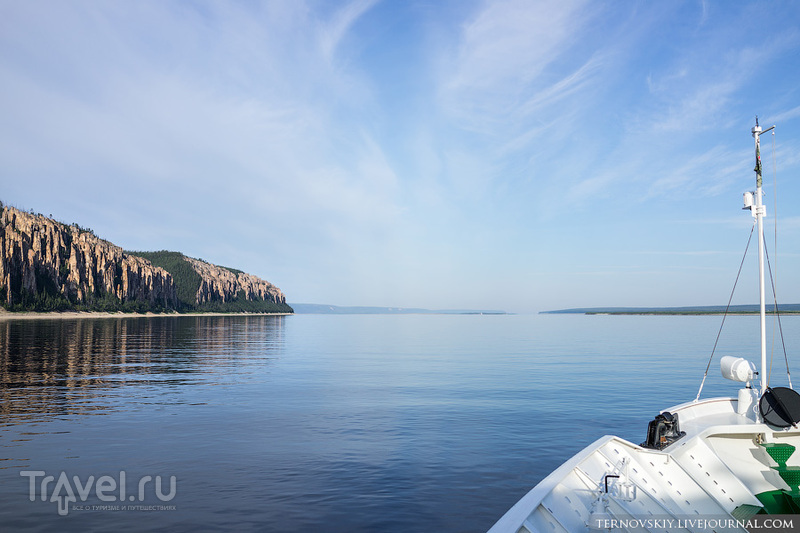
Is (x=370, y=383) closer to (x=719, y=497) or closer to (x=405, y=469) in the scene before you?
(x=405, y=469)

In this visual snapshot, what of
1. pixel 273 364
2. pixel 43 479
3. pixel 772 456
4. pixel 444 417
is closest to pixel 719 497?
pixel 772 456

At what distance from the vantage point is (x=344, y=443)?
21.6 meters

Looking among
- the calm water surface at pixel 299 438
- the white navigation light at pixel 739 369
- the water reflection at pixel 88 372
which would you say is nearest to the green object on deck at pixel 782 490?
the white navigation light at pixel 739 369

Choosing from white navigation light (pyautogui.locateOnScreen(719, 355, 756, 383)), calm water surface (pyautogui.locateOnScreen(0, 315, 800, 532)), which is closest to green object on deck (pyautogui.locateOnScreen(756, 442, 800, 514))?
white navigation light (pyautogui.locateOnScreen(719, 355, 756, 383))

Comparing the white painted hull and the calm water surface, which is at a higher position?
the white painted hull

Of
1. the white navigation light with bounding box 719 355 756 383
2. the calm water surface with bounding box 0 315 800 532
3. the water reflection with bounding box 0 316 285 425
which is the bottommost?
the calm water surface with bounding box 0 315 800 532

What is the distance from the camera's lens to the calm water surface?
1409 cm

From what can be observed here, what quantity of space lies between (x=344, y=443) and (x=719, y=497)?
546 inches

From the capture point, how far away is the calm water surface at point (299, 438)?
46.2 feet

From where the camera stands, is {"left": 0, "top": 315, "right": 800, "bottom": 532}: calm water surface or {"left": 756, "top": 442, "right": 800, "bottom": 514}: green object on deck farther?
{"left": 0, "top": 315, "right": 800, "bottom": 532}: calm water surface

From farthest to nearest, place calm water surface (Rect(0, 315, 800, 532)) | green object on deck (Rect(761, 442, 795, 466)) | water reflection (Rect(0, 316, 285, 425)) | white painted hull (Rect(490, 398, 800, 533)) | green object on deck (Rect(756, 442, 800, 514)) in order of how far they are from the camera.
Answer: water reflection (Rect(0, 316, 285, 425)), calm water surface (Rect(0, 315, 800, 532)), green object on deck (Rect(761, 442, 795, 466)), green object on deck (Rect(756, 442, 800, 514)), white painted hull (Rect(490, 398, 800, 533))

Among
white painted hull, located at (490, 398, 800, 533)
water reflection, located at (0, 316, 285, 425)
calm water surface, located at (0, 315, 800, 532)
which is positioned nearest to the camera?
white painted hull, located at (490, 398, 800, 533)

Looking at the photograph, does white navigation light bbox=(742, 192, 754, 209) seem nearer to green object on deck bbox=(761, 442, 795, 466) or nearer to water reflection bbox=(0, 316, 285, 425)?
green object on deck bbox=(761, 442, 795, 466)

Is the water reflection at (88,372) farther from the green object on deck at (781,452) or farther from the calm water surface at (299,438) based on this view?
the green object on deck at (781,452)
